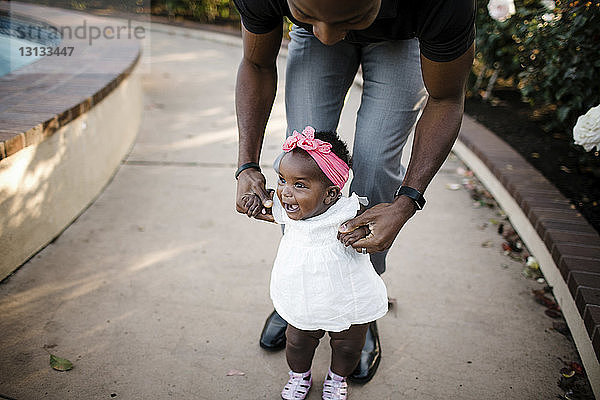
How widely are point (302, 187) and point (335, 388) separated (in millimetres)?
772

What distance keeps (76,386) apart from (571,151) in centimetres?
351

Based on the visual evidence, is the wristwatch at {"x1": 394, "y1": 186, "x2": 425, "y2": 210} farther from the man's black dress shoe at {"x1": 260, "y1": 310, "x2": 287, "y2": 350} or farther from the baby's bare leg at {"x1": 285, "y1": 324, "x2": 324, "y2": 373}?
the man's black dress shoe at {"x1": 260, "y1": 310, "x2": 287, "y2": 350}

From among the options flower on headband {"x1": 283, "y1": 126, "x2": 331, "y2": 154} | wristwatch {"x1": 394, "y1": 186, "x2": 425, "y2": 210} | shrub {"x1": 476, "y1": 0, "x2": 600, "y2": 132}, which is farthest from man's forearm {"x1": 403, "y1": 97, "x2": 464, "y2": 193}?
shrub {"x1": 476, "y1": 0, "x2": 600, "y2": 132}

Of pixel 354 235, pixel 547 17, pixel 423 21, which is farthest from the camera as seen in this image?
pixel 547 17

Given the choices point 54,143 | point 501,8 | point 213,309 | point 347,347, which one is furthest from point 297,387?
Answer: point 501,8

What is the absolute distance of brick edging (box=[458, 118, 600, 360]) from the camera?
2184 mm

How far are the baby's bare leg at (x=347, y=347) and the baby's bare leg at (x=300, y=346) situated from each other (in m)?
0.07

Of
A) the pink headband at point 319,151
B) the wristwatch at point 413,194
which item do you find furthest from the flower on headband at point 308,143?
the wristwatch at point 413,194

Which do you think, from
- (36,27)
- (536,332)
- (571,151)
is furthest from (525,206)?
(36,27)

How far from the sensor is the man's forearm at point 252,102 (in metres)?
1.96

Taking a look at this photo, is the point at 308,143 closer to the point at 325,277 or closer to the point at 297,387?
the point at 325,277

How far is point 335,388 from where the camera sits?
→ 1.93 metres

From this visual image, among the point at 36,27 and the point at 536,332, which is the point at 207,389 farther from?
the point at 36,27

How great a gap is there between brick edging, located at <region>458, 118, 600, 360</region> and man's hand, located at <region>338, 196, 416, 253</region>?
0.94 meters
